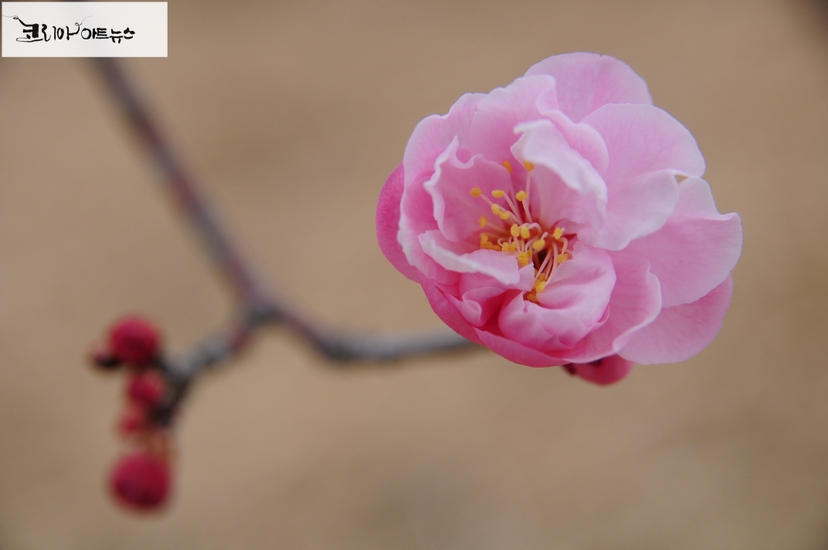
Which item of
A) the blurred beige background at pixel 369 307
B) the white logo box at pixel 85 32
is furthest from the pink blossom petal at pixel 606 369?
the blurred beige background at pixel 369 307

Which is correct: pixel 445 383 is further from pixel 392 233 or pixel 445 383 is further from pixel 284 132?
pixel 392 233

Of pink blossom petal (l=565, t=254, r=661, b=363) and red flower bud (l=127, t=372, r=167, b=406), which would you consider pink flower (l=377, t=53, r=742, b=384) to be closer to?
pink blossom petal (l=565, t=254, r=661, b=363)

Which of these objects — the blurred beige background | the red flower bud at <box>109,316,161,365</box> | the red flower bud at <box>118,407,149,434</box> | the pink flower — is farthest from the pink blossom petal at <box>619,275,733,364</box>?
the blurred beige background

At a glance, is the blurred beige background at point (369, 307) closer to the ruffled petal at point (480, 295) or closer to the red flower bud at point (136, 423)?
the red flower bud at point (136, 423)

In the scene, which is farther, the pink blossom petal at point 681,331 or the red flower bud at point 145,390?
the red flower bud at point 145,390

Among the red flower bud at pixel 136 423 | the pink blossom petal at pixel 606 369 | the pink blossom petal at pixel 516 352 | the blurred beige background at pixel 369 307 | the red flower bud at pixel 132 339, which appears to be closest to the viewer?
the pink blossom petal at pixel 516 352

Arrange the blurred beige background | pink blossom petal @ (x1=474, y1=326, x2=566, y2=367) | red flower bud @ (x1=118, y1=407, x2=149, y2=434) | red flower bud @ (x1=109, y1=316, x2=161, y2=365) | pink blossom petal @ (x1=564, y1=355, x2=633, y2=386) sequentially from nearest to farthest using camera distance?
pink blossom petal @ (x1=474, y1=326, x2=566, y2=367)
pink blossom petal @ (x1=564, y1=355, x2=633, y2=386)
red flower bud @ (x1=109, y1=316, x2=161, y2=365)
red flower bud @ (x1=118, y1=407, x2=149, y2=434)
the blurred beige background

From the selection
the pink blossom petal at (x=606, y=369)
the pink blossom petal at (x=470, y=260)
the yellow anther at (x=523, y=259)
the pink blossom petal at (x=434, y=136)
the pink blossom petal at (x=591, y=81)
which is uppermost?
the pink blossom petal at (x=591, y=81)
